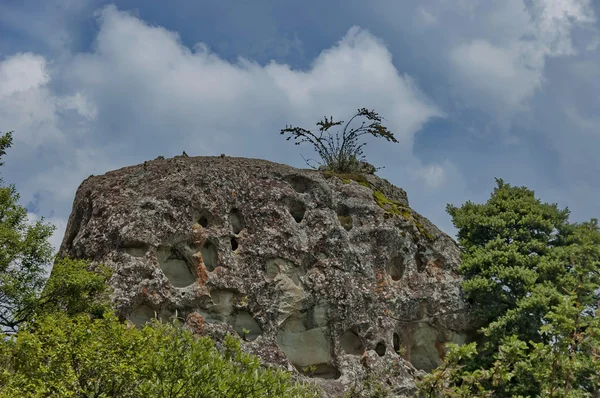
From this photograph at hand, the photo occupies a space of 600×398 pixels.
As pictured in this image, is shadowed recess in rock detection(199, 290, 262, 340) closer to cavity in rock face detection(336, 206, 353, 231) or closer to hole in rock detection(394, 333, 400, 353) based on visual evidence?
cavity in rock face detection(336, 206, 353, 231)

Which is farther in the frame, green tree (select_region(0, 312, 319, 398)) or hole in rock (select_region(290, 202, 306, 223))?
hole in rock (select_region(290, 202, 306, 223))

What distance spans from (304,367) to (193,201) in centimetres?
727

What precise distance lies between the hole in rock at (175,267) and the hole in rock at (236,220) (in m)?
2.46

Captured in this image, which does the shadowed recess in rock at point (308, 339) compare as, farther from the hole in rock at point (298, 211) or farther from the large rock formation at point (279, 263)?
the hole in rock at point (298, 211)

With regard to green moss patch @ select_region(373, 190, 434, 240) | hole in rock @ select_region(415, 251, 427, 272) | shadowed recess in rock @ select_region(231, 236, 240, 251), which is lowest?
shadowed recess in rock @ select_region(231, 236, 240, 251)

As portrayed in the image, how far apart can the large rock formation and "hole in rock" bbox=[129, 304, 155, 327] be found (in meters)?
0.05

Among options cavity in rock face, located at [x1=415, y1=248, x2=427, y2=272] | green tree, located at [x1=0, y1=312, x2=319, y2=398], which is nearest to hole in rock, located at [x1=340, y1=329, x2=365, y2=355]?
cavity in rock face, located at [x1=415, y1=248, x2=427, y2=272]

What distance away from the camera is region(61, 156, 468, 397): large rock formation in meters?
22.1

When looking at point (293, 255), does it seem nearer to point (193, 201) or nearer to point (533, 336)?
point (193, 201)

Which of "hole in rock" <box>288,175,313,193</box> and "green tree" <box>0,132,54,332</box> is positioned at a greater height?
"hole in rock" <box>288,175,313,193</box>

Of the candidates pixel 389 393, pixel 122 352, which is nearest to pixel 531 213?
pixel 389 393

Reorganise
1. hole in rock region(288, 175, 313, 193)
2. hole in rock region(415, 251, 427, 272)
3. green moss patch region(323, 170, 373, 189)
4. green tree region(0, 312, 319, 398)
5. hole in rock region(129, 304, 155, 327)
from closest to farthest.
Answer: green tree region(0, 312, 319, 398) → hole in rock region(129, 304, 155, 327) → hole in rock region(288, 175, 313, 193) → hole in rock region(415, 251, 427, 272) → green moss patch region(323, 170, 373, 189)

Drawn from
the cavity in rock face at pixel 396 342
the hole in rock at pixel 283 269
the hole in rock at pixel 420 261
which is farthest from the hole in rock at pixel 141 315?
the hole in rock at pixel 420 261

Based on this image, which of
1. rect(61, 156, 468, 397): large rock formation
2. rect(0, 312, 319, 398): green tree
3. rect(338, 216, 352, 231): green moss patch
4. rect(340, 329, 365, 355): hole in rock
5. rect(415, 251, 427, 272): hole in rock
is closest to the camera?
rect(0, 312, 319, 398): green tree
